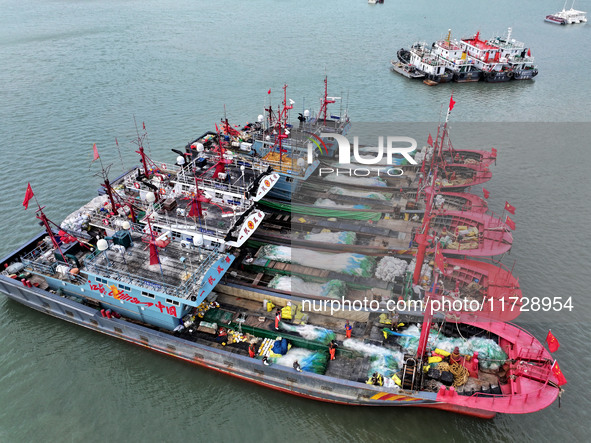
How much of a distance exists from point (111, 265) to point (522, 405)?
20890mm

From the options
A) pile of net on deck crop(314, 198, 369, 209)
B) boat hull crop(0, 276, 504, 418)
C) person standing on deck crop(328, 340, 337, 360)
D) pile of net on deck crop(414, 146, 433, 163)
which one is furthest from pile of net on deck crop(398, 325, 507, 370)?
pile of net on deck crop(414, 146, 433, 163)

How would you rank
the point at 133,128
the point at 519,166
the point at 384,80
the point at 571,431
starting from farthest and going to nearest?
1. the point at 384,80
2. the point at 133,128
3. the point at 519,166
4. the point at 571,431

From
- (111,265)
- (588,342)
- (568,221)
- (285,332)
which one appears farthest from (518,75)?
(111,265)

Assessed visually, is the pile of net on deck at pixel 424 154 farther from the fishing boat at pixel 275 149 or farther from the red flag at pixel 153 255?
the red flag at pixel 153 255

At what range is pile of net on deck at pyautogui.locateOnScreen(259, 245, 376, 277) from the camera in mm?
24922

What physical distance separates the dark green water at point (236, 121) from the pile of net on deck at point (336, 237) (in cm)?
1026

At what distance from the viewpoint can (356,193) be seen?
33.3m

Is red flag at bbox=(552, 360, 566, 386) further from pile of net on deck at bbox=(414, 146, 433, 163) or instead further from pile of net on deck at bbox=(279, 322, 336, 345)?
pile of net on deck at bbox=(414, 146, 433, 163)

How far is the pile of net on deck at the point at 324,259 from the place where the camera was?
24.9m

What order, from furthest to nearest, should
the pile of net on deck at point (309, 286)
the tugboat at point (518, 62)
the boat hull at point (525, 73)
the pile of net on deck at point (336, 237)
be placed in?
the tugboat at point (518, 62) → the boat hull at point (525, 73) → the pile of net on deck at point (336, 237) → the pile of net on deck at point (309, 286)

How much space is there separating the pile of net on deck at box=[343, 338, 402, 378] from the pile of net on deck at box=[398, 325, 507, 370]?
880mm

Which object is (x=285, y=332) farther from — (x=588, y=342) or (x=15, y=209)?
(x=15, y=209)

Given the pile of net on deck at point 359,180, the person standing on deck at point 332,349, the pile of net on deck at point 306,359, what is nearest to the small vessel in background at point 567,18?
the pile of net on deck at point 359,180

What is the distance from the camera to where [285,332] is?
22.0 m
